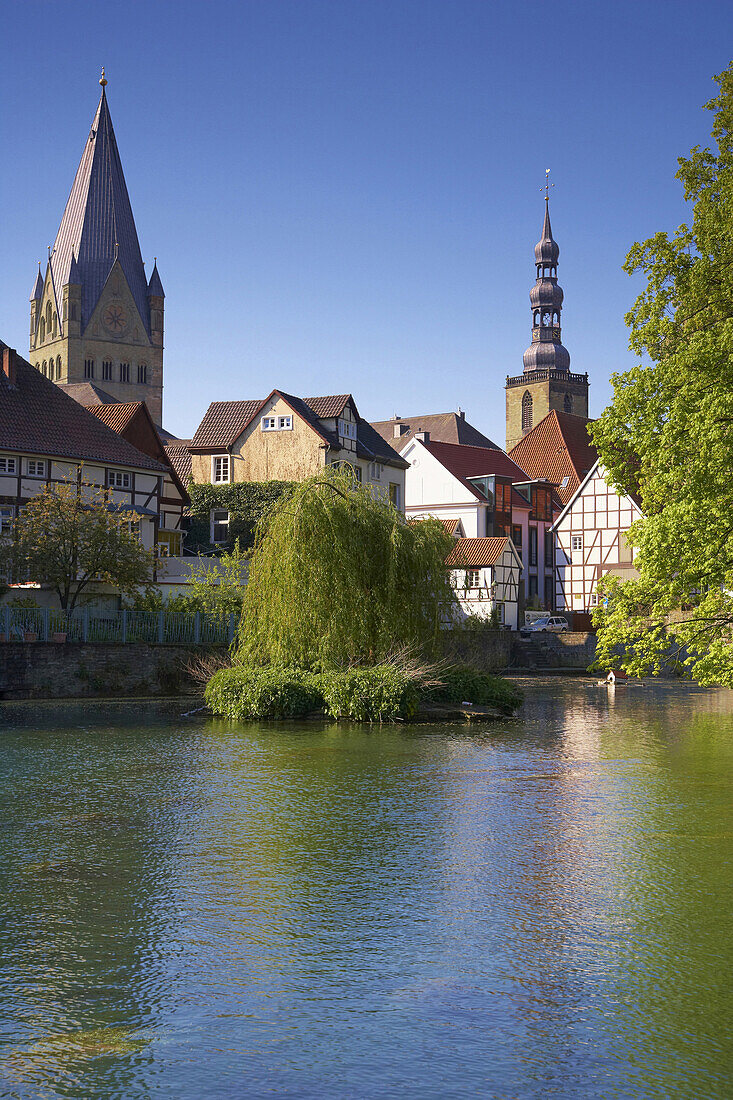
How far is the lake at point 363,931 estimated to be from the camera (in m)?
6.98

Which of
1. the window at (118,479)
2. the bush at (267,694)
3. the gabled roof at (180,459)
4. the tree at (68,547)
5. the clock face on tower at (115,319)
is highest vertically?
the clock face on tower at (115,319)

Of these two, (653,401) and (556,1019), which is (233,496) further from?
(556,1019)

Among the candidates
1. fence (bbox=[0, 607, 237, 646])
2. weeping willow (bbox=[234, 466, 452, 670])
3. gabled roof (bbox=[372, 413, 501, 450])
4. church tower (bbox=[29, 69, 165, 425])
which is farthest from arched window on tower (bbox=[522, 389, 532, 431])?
weeping willow (bbox=[234, 466, 452, 670])

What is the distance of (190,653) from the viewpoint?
39156 mm

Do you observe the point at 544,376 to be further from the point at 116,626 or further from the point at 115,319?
the point at 116,626

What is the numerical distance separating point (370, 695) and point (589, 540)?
43.4 metres

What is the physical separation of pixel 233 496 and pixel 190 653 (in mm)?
20218

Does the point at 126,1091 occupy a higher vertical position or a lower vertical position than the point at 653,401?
lower

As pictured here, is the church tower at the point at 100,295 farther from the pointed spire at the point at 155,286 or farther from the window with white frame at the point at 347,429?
the window with white frame at the point at 347,429

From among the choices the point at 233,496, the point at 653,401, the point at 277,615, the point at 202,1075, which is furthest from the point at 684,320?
the point at 233,496

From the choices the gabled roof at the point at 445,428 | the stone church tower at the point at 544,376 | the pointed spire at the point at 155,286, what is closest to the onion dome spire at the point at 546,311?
the stone church tower at the point at 544,376

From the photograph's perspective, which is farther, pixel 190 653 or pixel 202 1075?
pixel 190 653

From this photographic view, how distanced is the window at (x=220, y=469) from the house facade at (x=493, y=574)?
13.5 meters

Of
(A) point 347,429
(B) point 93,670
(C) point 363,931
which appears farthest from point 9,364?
(C) point 363,931
